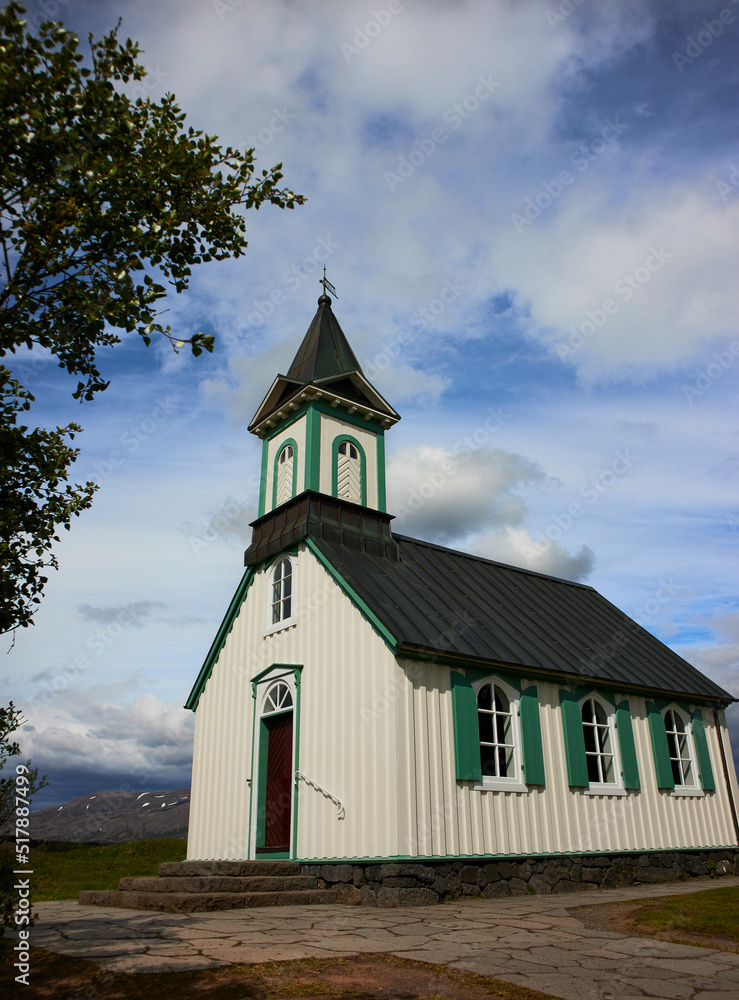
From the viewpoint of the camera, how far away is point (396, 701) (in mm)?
10656

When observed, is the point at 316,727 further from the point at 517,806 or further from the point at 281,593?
the point at 517,806

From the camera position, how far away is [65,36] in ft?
14.6

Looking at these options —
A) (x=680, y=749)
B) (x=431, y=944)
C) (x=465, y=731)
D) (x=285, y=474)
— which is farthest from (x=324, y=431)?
(x=680, y=749)

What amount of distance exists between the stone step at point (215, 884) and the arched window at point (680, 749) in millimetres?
8839

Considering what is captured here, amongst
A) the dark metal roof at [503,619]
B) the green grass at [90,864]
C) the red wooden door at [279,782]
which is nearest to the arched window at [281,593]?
the dark metal roof at [503,619]

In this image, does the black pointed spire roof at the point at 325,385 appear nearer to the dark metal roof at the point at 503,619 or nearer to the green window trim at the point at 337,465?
the green window trim at the point at 337,465

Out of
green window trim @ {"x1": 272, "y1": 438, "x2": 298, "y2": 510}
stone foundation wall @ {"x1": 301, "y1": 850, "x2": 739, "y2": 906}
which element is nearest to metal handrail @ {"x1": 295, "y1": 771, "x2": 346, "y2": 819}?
stone foundation wall @ {"x1": 301, "y1": 850, "x2": 739, "y2": 906}

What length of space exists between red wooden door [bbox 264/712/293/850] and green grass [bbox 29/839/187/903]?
2671mm

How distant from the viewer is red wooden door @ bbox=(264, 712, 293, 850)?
12.4 meters

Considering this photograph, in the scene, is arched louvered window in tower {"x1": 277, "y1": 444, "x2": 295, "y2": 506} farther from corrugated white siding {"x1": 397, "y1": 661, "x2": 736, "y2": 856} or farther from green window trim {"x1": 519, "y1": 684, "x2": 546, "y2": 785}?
green window trim {"x1": 519, "y1": 684, "x2": 546, "y2": 785}

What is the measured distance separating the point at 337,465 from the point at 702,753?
10051 millimetres

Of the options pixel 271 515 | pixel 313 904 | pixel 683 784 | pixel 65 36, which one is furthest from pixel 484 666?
pixel 65 36

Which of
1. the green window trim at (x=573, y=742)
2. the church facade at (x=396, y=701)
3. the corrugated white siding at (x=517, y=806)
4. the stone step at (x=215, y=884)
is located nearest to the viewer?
the stone step at (x=215, y=884)

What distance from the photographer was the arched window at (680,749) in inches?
606
